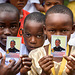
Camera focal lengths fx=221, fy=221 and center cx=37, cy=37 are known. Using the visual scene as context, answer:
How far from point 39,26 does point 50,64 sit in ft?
4.46

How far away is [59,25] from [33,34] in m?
1.05

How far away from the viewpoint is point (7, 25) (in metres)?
3.24

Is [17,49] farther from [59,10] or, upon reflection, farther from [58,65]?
[59,10]

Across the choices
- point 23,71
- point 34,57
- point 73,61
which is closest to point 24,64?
point 23,71

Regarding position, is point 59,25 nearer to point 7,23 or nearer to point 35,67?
point 35,67

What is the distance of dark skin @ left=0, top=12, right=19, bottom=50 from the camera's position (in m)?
3.24

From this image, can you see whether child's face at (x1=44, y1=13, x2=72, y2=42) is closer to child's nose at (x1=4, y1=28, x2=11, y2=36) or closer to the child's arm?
child's nose at (x1=4, y1=28, x2=11, y2=36)

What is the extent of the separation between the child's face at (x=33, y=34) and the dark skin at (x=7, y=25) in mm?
475

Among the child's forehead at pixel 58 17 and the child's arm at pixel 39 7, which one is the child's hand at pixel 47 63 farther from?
the child's arm at pixel 39 7

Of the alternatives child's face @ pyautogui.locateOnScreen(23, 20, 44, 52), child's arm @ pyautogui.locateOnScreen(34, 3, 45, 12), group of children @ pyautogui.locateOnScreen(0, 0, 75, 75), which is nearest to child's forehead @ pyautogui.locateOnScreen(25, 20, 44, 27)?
child's face @ pyautogui.locateOnScreen(23, 20, 44, 52)

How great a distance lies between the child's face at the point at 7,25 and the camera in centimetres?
324

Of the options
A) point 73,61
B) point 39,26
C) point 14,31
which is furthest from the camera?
point 39,26

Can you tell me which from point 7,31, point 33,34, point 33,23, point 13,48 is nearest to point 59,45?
point 13,48

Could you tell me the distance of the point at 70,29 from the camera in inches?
114
